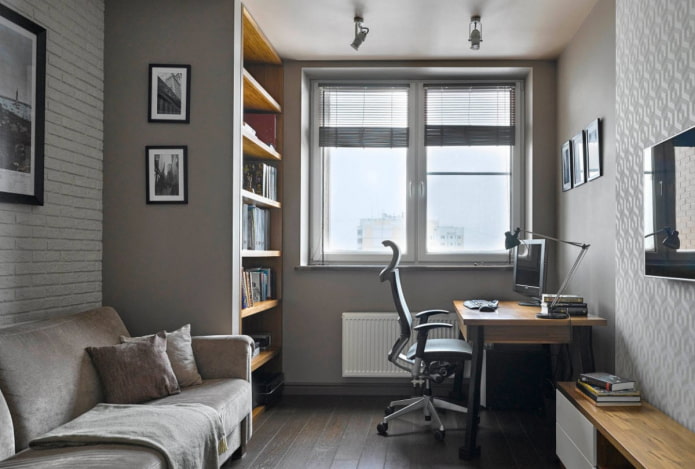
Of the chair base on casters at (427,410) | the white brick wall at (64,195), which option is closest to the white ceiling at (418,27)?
the white brick wall at (64,195)

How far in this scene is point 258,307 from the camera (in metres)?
4.15

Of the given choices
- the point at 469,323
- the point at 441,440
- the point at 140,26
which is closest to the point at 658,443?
the point at 469,323

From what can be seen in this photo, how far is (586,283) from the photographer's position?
153 inches

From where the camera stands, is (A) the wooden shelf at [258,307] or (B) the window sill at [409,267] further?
(B) the window sill at [409,267]

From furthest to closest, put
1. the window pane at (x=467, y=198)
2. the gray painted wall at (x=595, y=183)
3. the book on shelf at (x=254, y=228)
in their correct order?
the window pane at (x=467, y=198), the book on shelf at (x=254, y=228), the gray painted wall at (x=595, y=183)

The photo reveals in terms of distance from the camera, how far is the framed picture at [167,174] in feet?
11.8

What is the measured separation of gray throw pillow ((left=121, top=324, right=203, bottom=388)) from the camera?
313 cm

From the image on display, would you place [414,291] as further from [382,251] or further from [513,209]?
[513,209]

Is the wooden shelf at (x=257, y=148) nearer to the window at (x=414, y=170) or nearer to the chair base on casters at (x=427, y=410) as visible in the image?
the window at (x=414, y=170)

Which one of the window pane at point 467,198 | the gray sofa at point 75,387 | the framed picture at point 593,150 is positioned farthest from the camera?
the window pane at point 467,198

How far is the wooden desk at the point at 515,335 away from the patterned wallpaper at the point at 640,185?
0.56 ft

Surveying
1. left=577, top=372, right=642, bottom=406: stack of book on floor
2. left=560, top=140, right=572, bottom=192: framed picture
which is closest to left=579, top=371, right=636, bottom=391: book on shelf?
left=577, top=372, right=642, bottom=406: stack of book on floor

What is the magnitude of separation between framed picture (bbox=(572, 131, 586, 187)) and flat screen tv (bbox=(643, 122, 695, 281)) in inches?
48.9

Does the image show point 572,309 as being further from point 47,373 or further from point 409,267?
point 47,373
